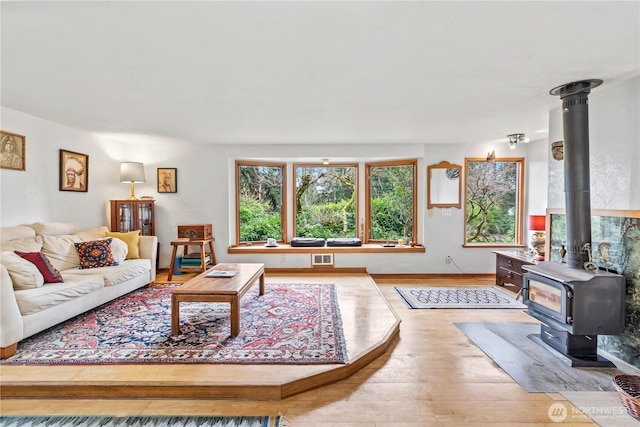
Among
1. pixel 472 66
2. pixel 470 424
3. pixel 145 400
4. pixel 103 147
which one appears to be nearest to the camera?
pixel 470 424

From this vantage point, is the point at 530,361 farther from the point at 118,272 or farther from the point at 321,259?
the point at 118,272

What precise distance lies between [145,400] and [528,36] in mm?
3310

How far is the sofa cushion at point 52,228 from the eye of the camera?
3.55m

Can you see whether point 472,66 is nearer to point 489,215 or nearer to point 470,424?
point 470,424

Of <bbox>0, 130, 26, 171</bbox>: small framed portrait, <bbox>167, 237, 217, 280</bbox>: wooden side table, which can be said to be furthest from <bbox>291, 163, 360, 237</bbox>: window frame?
<bbox>0, 130, 26, 171</bbox>: small framed portrait

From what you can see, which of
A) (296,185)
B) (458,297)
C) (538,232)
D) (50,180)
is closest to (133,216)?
(50,180)

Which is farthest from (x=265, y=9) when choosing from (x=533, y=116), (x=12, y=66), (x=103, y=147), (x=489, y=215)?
(x=489, y=215)

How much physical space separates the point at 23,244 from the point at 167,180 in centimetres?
231

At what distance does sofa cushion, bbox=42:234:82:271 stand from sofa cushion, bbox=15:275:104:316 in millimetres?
424

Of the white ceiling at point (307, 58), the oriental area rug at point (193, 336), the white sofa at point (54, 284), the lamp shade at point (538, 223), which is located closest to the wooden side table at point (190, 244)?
the white sofa at point (54, 284)

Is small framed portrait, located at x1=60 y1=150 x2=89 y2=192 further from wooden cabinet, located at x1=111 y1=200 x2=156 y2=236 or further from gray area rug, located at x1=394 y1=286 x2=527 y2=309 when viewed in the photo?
gray area rug, located at x1=394 y1=286 x2=527 y2=309

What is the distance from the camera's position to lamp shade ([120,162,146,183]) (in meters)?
4.79

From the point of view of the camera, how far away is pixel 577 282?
7.70 feet

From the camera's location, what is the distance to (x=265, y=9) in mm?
1589
